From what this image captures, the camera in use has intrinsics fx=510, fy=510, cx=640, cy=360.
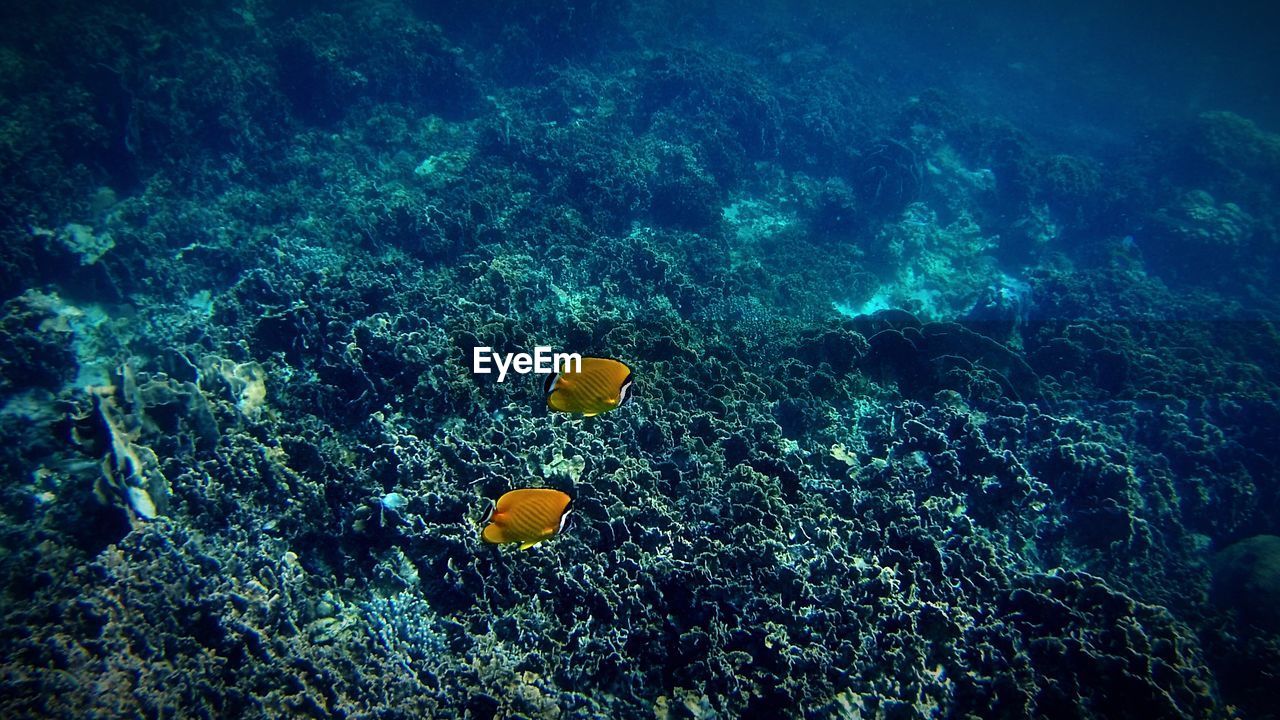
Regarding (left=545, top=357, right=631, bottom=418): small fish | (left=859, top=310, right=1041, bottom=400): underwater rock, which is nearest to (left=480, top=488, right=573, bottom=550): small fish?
(left=545, top=357, right=631, bottom=418): small fish

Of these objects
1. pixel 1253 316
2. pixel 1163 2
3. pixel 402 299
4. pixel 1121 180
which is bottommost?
pixel 1253 316

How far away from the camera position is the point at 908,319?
9297 millimetres

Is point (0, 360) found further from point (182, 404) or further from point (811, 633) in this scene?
point (811, 633)

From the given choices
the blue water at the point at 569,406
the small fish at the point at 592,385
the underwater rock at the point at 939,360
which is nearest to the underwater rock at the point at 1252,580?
the blue water at the point at 569,406

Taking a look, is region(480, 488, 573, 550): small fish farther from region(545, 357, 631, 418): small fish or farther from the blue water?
region(545, 357, 631, 418): small fish

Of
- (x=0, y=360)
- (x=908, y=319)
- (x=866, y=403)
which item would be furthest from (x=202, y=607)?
(x=908, y=319)

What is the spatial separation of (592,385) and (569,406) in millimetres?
202

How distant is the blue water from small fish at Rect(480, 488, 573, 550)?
0.04 metres

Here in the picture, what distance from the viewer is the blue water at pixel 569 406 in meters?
4.02

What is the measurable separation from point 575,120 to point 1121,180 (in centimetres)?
2144

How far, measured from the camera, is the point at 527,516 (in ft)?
9.70

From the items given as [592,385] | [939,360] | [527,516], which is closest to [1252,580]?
[939,360]

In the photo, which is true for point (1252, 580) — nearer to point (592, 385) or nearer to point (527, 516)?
point (592, 385)

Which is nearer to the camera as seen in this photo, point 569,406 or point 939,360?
point 569,406
